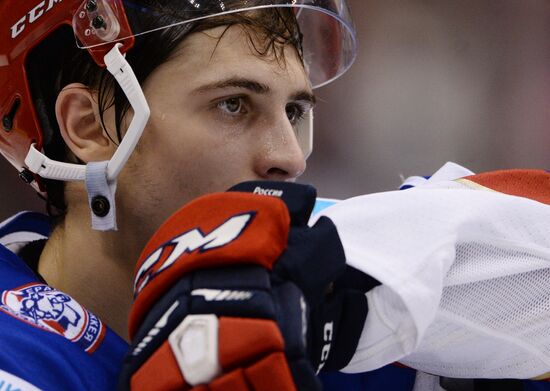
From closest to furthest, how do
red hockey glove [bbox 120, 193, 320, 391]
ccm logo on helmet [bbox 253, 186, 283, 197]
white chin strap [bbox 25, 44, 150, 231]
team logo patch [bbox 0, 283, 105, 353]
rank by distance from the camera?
red hockey glove [bbox 120, 193, 320, 391] → ccm logo on helmet [bbox 253, 186, 283, 197] → team logo patch [bbox 0, 283, 105, 353] → white chin strap [bbox 25, 44, 150, 231]

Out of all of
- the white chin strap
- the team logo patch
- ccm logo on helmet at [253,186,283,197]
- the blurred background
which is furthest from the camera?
the blurred background

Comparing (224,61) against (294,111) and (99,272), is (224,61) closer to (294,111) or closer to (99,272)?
(294,111)

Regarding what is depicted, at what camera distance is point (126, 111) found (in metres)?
0.96

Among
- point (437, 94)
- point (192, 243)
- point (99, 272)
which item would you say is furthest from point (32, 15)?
point (437, 94)

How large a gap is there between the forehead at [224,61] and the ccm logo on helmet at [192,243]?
375mm

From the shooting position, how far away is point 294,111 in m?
1.04

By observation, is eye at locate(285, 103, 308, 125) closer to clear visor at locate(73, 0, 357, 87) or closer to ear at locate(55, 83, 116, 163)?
clear visor at locate(73, 0, 357, 87)

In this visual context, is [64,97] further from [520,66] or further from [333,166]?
[520,66]

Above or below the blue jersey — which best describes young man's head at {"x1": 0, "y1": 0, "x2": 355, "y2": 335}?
above

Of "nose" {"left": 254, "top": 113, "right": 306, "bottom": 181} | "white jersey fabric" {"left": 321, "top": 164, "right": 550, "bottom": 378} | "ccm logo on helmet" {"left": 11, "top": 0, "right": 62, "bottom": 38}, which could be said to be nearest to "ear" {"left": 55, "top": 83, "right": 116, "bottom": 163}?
"ccm logo on helmet" {"left": 11, "top": 0, "right": 62, "bottom": 38}

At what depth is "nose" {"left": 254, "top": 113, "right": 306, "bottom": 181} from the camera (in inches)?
36.1

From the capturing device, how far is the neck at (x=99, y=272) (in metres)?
1.00

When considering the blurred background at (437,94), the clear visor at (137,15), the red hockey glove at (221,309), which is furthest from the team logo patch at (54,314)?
the blurred background at (437,94)

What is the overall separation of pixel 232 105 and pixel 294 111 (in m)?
0.13
